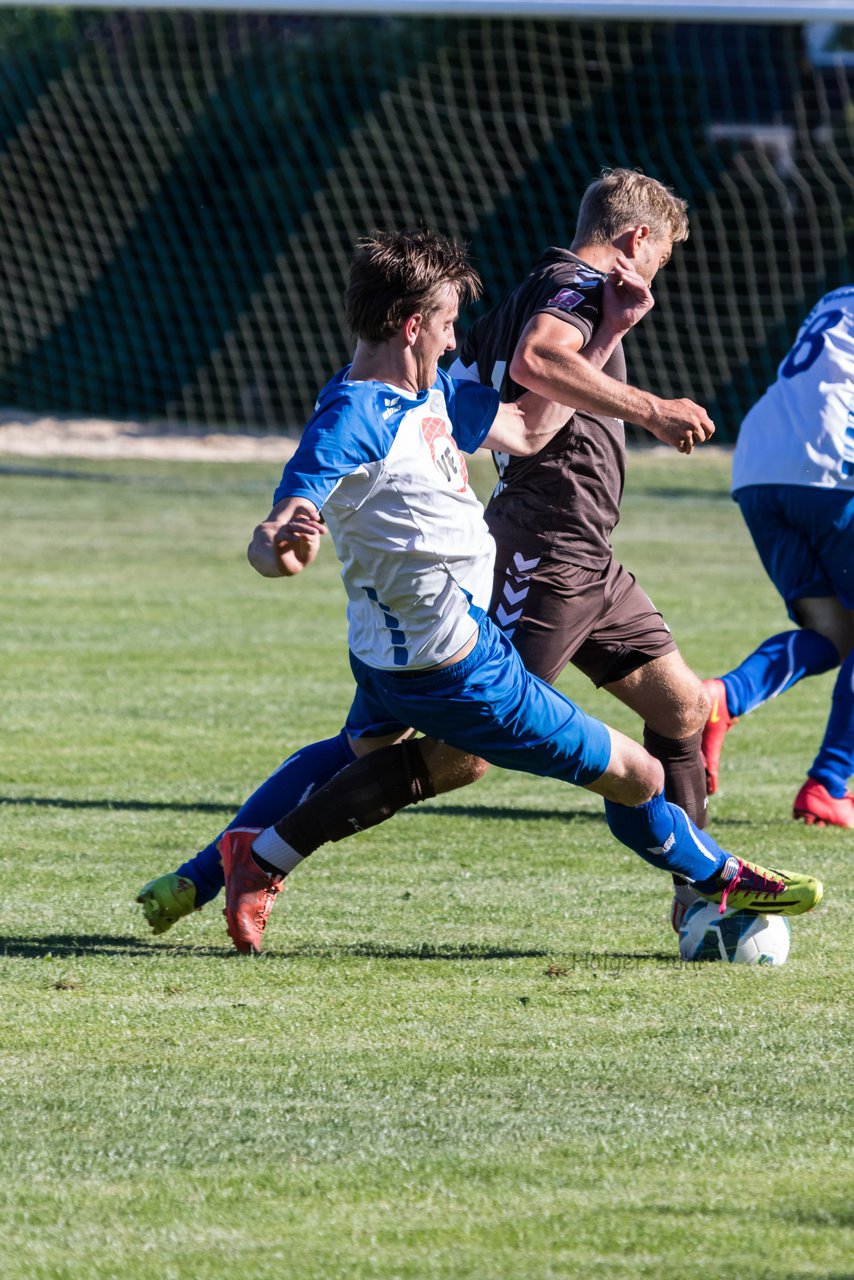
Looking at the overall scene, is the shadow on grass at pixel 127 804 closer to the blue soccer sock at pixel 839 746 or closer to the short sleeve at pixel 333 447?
the blue soccer sock at pixel 839 746

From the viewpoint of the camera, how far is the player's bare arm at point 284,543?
3729 mm

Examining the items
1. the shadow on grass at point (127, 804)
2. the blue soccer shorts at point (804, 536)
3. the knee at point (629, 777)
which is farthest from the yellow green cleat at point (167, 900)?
the blue soccer shorts at point (804, 536)

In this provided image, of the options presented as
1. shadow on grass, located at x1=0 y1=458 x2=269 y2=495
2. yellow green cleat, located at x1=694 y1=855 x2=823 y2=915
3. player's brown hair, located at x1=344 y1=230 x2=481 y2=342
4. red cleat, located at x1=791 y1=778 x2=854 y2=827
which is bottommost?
shadow on grass, located at x1=0 y1=458 x2=269 y2=495

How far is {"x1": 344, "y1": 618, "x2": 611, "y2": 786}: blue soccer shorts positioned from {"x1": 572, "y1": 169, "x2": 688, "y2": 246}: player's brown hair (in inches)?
50.1

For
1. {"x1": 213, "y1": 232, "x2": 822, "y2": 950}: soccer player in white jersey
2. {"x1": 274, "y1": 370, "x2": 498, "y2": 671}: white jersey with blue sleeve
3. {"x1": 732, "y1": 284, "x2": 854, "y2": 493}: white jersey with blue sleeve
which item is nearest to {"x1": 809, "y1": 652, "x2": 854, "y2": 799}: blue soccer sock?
{"x1": 732, "y1": 284, "x2": 854, "y2": 493}: white jersey with blue sleeve

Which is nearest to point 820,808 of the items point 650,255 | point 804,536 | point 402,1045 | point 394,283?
point 804,536

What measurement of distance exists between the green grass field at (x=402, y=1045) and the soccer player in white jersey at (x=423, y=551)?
0.48 metres

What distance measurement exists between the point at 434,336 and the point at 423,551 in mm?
502

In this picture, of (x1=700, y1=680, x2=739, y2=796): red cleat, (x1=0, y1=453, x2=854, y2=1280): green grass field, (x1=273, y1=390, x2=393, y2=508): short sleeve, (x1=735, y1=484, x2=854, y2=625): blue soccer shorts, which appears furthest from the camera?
(x1=735, y1=484, x2=854, y2=625): blue soccer shorts

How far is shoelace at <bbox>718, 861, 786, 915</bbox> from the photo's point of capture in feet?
15.6

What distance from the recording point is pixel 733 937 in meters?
4.78

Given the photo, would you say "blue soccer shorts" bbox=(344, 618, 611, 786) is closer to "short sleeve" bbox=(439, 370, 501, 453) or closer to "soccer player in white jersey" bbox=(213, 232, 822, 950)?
"soccer player in white jersey" bbox=(213, 232, 822, 950)

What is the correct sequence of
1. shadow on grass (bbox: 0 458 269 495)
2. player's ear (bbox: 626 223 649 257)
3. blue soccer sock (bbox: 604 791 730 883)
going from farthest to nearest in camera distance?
shadow on grass (bbox: 0 458 269 495)
player's ear (bbox: 626 223 649 257)
blue soccer sock (bbox: 604 791 730 883)

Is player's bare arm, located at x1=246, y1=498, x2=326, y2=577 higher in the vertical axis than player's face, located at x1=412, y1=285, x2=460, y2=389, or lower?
lower
